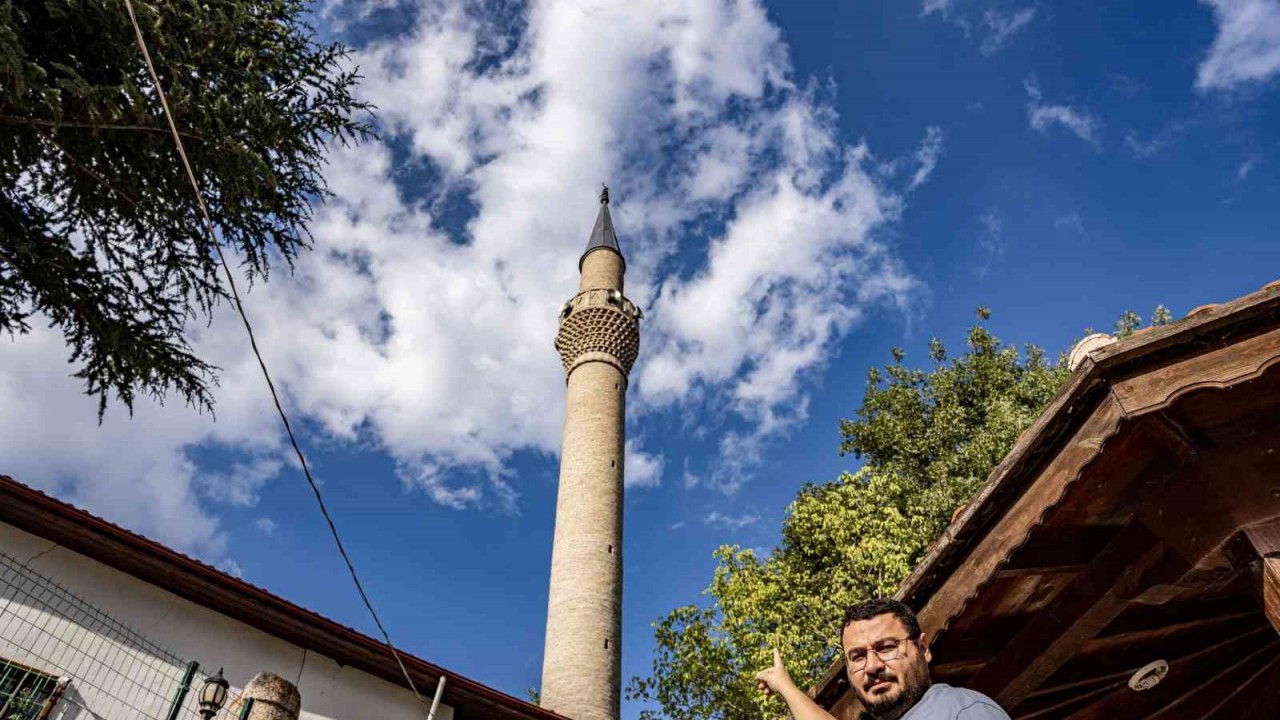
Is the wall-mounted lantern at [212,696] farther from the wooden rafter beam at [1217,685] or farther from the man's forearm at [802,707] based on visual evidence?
the wooden rafter beam at [1217,685]

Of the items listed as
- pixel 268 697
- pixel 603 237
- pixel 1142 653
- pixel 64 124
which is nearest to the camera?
pixel 268 697

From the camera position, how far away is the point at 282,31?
8031 millimetres

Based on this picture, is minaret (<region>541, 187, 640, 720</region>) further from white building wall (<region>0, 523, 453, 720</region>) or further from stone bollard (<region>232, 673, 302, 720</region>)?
stone bollard (<region>232, 673, 302, 720</region>)

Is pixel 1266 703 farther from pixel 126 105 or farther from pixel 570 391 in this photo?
pixel 570 391

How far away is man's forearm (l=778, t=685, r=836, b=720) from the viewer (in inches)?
73.6

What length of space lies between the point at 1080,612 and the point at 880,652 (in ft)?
6.78

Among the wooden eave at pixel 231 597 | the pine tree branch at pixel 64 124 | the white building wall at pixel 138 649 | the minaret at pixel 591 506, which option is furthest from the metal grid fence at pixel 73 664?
the minaret at pixel 591 506

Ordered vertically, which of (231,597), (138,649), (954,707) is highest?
(231,597)

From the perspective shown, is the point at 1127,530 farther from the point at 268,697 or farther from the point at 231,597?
the point at 231,597

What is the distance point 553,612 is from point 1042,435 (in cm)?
1330

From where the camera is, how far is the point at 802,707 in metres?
1.93

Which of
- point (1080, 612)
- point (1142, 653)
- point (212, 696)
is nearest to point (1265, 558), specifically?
point (1080, 612)

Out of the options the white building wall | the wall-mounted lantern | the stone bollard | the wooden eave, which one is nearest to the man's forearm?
Result: the stone bollard

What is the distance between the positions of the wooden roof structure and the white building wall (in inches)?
224
